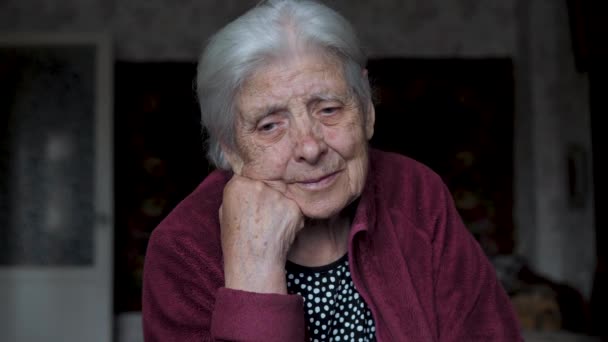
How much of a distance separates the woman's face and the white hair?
0.02m

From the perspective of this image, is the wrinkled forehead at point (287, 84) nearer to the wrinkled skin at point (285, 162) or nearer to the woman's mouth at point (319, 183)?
the wrinkled skin at point (285, 162)

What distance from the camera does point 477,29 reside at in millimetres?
4984

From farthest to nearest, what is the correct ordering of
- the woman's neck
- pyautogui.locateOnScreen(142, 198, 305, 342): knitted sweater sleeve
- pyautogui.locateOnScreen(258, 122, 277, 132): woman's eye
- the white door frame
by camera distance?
the white door frame, the woman's neck, pyautogui.locateOnScreen(258, 122, 277, 132): woman's eye, pyautogui.locateOnScreen(142, 198, 305, 342): knitted sweater sleeve

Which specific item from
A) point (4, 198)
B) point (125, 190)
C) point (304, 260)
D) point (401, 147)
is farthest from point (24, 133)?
point (304, 260)

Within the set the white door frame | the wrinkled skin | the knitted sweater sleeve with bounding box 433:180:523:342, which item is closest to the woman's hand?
the wrinkled skin

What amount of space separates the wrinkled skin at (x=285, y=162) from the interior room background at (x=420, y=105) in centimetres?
316

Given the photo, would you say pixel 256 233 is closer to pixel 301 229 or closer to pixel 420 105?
pixel 301 229

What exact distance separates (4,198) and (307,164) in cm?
360

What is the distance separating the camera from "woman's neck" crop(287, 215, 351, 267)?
59.5 inches

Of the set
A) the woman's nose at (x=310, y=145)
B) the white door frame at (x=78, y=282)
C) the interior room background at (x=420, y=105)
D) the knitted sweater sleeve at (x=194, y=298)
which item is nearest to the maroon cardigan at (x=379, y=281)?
the knitted sweater sleeve at (x=194, y=298)

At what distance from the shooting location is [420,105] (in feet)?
15.5

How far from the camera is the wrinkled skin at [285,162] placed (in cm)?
135

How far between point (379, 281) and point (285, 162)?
0.28m

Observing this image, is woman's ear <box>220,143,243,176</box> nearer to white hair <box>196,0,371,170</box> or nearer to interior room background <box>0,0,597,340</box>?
white hair <box>196,0,371,170</box>
